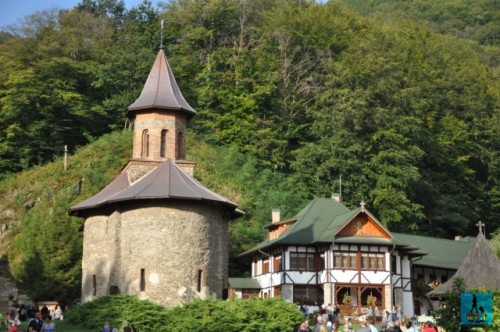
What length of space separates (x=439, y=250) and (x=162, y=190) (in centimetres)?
2449

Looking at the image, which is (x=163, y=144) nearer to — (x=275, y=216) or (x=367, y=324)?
(x=275, y=216)

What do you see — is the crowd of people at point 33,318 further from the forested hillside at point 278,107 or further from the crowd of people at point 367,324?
the forested hillside at point 278,107

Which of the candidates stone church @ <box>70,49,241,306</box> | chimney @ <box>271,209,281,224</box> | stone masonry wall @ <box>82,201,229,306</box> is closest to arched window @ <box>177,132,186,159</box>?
stone church @ <box>70,49,241,306</box>

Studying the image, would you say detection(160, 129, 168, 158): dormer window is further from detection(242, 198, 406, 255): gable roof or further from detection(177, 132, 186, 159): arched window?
detection(242, 198, 406, 255): gable roof

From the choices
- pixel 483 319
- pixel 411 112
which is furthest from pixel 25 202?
pixel 483 319

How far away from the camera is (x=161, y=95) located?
4153 centimetres

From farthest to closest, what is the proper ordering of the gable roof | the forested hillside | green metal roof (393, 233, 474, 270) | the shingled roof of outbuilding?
the forested hillside
green metal roof (393, 233, 474, 270)
the gable roof
the shingled roof of outbuilding

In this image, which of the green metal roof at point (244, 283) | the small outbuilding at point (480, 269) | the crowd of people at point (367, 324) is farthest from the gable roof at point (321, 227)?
the small outbuilding at point (480, 269)

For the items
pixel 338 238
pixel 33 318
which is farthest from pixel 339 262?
pixel 33 318

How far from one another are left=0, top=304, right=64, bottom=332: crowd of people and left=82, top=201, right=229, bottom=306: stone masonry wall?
354 centimetres

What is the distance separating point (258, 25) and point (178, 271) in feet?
137

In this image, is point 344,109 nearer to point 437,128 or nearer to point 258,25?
point 437,128

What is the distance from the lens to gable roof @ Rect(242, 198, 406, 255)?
45.7 meters

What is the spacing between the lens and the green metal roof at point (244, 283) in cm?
4950
